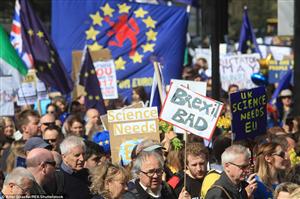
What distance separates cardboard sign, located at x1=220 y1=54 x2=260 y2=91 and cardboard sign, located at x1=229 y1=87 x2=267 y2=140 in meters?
7.59

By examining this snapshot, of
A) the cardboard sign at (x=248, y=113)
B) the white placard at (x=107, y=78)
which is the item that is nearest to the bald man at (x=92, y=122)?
the cardboard sign at (x=248, y=113)

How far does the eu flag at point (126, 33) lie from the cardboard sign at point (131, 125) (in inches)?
227

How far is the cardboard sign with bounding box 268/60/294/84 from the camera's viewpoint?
1845cm

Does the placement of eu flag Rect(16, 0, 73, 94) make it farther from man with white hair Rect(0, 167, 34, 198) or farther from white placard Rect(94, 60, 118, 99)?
man with white hair Rect(0, 167, 34, 198)

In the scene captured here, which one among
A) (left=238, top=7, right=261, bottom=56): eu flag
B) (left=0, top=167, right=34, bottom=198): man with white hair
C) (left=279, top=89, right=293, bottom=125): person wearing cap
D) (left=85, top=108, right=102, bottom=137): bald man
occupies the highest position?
(left=238, top=7, right=261, bottom=56): eu flag

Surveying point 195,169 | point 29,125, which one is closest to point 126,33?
point 29,125

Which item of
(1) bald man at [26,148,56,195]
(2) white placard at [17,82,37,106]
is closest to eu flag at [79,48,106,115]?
(2) white placard at [17,82,37,106]

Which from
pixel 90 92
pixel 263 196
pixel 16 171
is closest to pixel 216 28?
pixel 90 92

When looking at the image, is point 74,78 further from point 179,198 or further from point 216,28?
point 179,198

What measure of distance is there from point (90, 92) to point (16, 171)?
724 cm

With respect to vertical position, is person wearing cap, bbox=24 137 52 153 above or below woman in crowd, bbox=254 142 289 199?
above

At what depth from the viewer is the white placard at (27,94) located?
47.8ft

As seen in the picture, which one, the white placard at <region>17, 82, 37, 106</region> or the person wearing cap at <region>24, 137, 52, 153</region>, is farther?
the white placard at <region>17, 82, 37, 106</region>

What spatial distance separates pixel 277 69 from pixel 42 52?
595 cm
